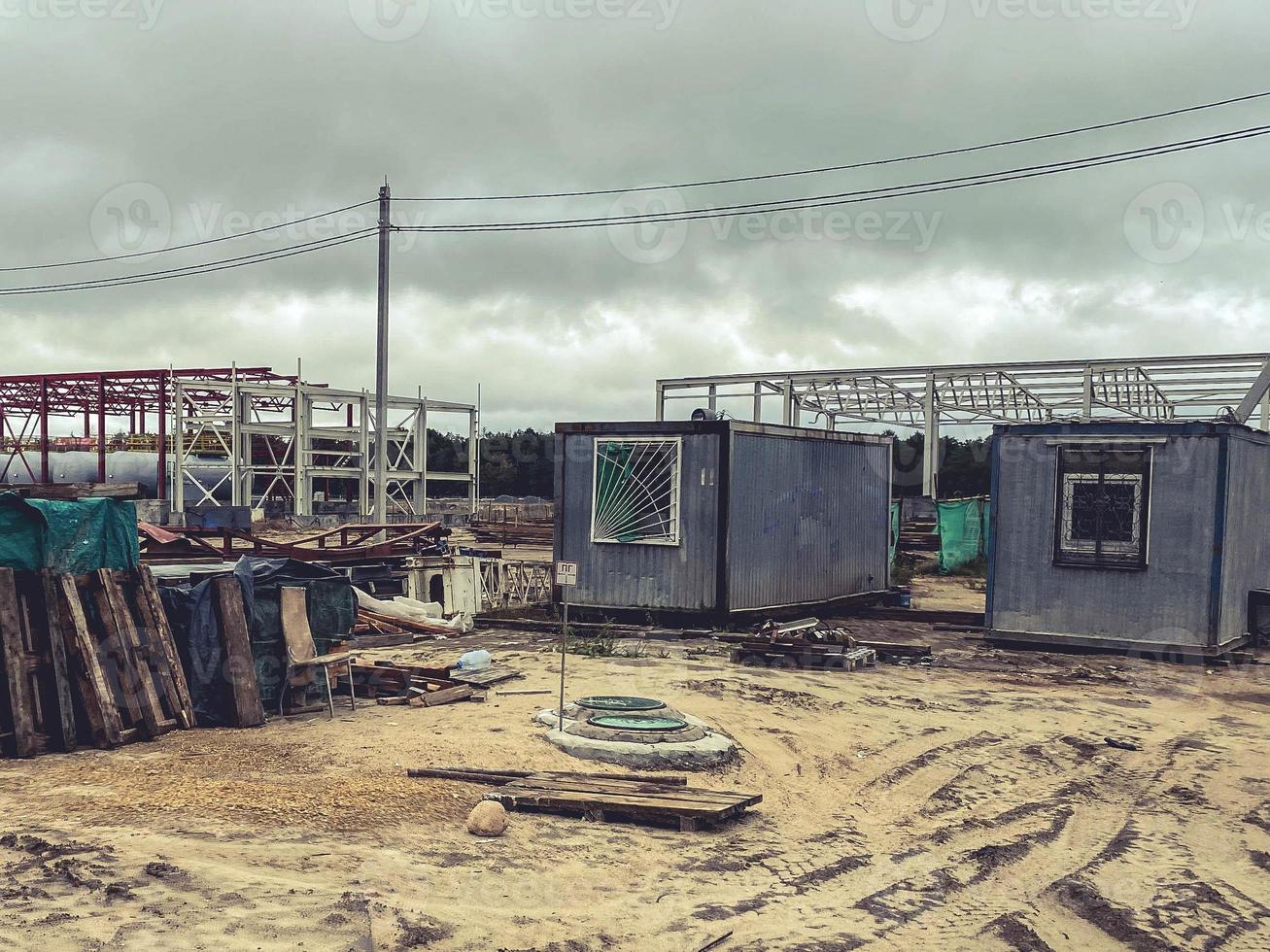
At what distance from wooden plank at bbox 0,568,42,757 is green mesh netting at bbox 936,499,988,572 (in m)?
25.0

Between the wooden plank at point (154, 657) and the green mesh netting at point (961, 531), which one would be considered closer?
the wooden plank at point (154, 657)

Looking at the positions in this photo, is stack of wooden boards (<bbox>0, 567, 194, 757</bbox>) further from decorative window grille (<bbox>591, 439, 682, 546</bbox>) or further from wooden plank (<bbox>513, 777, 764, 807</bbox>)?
decorative window grille (<bbox>591, 439, 682, 546</bbox>)

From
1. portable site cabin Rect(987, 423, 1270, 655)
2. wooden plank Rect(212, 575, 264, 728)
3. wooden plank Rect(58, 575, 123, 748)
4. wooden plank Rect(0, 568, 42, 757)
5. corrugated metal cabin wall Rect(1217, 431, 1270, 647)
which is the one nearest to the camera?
wooden plank Rect(0, 568, 42, 757)

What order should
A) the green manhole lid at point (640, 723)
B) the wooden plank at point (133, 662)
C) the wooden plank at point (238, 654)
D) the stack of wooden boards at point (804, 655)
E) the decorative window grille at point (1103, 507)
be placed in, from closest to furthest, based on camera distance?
the green manhole lid at point (640, 723), the wooden plank at point (133, 662), the wooden plank at point (238, 654), the stack of wooden boards at point (804, 655), the decorative window grille at point (1103, 507)

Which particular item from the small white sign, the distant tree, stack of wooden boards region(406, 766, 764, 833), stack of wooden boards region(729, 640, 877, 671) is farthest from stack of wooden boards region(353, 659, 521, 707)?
the distant tree

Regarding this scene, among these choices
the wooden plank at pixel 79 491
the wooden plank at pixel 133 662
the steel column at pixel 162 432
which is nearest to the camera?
the wooden plank at pixel 133 662

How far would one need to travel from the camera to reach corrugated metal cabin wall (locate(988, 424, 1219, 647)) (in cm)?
1540

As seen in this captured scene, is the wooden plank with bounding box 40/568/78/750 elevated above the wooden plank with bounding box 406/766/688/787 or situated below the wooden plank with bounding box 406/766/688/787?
above

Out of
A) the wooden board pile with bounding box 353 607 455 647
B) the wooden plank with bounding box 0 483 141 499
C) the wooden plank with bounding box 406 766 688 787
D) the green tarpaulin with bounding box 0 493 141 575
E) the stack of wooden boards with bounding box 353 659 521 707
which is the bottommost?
the wooden board pile with bounding box 353 607 455 647

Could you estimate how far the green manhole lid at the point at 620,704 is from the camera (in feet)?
34.3

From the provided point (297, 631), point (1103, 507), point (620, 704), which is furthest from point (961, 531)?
point (297, 631)

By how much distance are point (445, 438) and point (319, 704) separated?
73.4 metres

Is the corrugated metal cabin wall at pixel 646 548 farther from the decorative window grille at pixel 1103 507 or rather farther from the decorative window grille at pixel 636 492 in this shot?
the decorative window grille at pixel 1103 507

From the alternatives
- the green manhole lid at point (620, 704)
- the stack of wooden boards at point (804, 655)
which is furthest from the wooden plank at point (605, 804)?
the stack of wooden boards at point (804, 655)
